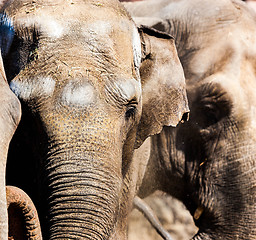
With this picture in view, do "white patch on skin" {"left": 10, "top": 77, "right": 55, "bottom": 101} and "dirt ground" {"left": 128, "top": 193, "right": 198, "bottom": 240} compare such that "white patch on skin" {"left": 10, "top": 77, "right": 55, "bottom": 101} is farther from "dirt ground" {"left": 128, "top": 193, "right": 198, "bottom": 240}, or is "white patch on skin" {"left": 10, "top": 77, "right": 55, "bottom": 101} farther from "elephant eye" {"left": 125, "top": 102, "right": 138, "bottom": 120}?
"dirt ground" {"left": 128, "top": 193, "right": 198, "bottom": 240}

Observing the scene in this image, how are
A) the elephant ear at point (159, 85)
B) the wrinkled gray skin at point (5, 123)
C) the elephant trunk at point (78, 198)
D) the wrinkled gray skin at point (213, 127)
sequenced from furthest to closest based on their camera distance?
the wrinkled gray skin at point (213, 127)
the elephant ear at point (159, 85)
the elephant trunk at point (78, 198)
the wrinkled gray skin at point (5, 123)

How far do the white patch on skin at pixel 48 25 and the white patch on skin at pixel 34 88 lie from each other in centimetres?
19

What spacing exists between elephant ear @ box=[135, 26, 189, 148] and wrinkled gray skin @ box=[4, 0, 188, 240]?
11cm

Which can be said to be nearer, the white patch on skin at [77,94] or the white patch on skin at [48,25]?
the white patch on skin at [77,94]

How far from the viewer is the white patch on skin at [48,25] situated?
242cm

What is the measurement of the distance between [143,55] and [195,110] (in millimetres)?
869

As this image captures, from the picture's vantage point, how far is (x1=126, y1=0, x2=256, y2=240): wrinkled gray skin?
3.50 m

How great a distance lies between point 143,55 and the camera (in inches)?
111

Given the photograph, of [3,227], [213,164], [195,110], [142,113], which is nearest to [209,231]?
[213,164]

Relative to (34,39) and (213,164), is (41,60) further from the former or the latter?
(213,164)

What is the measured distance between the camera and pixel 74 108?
225 centimetres

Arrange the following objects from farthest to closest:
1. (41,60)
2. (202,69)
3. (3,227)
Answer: (202,69), (41,60), (3,227)

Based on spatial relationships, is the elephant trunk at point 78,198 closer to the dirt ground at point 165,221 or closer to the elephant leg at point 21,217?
the elephant leg at point 21,217

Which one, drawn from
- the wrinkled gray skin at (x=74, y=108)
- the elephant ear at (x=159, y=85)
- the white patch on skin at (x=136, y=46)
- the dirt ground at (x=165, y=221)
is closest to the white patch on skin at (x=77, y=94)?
the wrinkled gray skin at (x=74, y=108)
